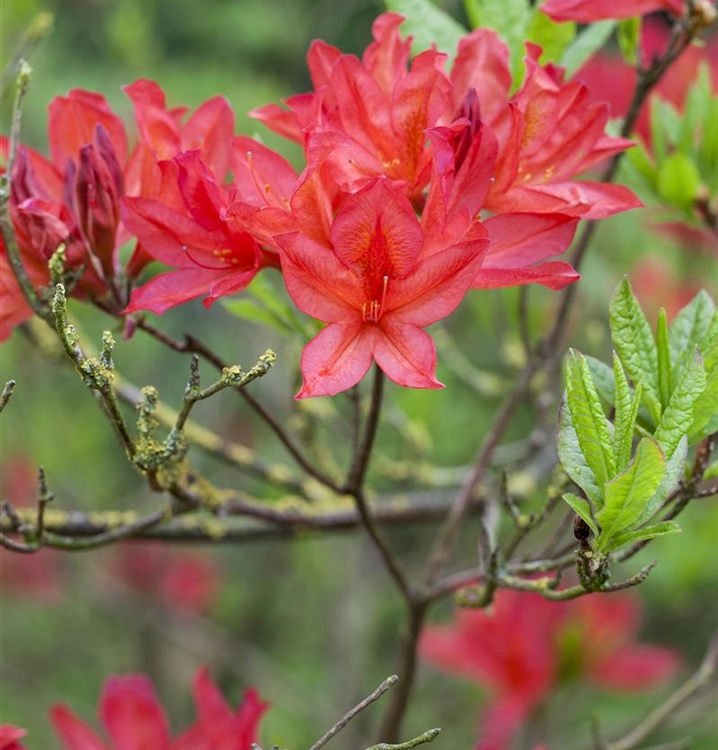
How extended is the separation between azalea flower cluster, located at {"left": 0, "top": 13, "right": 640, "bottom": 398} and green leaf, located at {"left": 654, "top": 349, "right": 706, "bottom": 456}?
99 mm

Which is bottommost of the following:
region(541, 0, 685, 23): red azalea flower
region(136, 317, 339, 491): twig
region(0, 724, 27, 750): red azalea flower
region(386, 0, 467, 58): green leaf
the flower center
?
region(0, 724, 27, 750): red azalea flower

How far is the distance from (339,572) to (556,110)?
2.04 m

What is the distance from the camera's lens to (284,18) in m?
3.11

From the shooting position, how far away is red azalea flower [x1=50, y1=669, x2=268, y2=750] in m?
0.84

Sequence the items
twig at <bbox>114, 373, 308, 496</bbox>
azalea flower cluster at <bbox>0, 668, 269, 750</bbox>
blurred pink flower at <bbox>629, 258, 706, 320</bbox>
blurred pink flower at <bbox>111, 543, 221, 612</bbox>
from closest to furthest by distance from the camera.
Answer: azalea flower cluster at <bbox>0, 668, 269, 750</bbox>, twig at <bbox>114, 373, 308, 496</bbox>, blurred pink flower at <bbox>629, 258, 706, 320</bbox>, blurred pink flower at <bbox>111, 543, 221, 612</bbox>

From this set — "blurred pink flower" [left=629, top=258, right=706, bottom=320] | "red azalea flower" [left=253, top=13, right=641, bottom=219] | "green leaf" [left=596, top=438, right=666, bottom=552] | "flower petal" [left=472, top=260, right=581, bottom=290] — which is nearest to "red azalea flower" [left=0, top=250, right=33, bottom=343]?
"red azalea flower" [left=253, top=13, right=641, bottom=219]

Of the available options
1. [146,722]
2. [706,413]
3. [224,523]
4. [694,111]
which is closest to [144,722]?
[146,722]

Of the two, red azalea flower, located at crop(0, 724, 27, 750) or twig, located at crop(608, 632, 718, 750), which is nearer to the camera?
red azalea flower, located at crop(0, 724, 27, 750)

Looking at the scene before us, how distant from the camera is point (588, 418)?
2.08 ft

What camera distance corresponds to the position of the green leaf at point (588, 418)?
629 mm

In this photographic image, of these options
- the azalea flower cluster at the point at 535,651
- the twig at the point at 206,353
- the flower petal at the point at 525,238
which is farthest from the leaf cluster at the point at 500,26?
the azalea flower cluster at the point at 535,651

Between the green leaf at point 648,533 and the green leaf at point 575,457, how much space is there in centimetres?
2

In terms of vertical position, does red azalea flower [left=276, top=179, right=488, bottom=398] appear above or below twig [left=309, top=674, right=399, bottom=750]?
above

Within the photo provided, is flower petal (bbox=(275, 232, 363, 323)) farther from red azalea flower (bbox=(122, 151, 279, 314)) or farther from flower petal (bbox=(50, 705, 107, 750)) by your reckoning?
flower petal (bbox=(50, 705, 107, 750))
